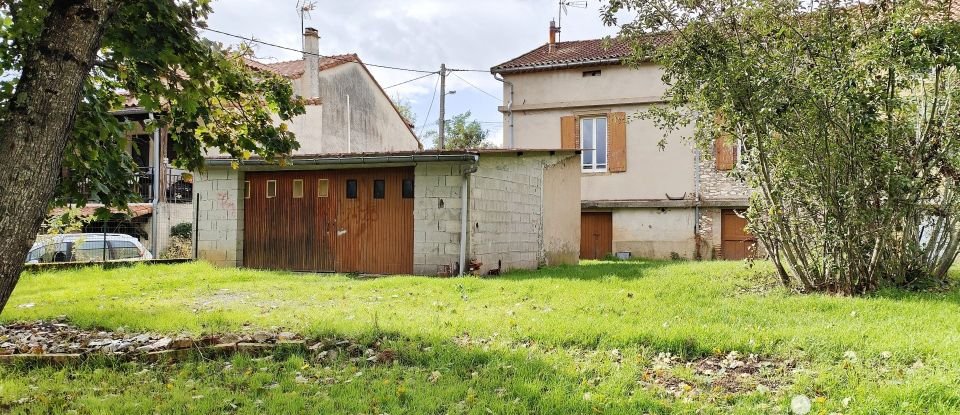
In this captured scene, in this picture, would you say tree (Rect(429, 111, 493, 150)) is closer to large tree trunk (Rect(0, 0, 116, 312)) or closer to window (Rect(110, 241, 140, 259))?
window (Rect(110, 241, 140, 259))

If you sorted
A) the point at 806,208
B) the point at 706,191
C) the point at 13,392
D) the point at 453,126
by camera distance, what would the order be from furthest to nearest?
1. the point at 453,126
2. the point at 706,191
3. the point at 806,208
4. the point at 13,392

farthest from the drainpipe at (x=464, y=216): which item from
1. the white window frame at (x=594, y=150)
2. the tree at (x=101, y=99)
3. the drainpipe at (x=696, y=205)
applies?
the drainpipe at (x=696, y=205)

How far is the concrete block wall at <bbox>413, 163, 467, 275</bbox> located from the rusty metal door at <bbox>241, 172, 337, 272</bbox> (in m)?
2.02

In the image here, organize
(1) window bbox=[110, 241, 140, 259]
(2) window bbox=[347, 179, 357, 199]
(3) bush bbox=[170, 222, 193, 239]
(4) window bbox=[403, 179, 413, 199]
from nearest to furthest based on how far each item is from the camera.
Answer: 1. (4) window bbox=[403, 179, 413, 199]
2. (2) window bbox=[347, 179, 357, 199]
3. (1) window bbox=[110, 241, 140, 259]
4. (3) bush bbox=[170, 222, 193, 239]

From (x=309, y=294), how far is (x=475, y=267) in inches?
144

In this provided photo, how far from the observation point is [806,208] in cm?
841

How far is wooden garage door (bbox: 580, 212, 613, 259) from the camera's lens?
19062 millimetres

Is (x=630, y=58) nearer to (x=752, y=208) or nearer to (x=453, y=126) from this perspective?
(x=752, y=208)

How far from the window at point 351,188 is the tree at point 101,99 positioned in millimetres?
6614

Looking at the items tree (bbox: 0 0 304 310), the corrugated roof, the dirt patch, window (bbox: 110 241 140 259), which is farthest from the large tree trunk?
the corrugated roof

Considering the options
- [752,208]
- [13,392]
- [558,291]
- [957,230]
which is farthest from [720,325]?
[13,392]

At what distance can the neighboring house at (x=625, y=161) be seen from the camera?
18156 mm

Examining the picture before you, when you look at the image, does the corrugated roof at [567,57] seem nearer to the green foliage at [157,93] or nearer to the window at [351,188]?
the window at [351,188]

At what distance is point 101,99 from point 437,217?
7.08 meters
